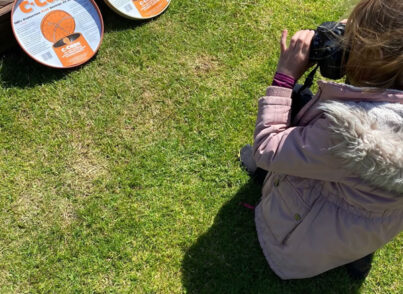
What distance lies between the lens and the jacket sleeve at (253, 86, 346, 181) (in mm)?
1321

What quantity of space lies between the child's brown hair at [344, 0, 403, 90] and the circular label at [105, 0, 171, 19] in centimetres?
213

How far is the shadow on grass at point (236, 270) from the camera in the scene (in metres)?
2.27

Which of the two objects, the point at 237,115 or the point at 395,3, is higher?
the point at 395,3

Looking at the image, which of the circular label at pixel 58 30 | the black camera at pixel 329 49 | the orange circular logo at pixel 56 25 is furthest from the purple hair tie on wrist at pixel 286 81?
the orange circular logo at pixel 56 25

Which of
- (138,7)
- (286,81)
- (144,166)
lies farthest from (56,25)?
(286,81)

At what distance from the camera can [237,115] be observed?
2.80m

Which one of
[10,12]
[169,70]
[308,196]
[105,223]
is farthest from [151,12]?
[308,196]

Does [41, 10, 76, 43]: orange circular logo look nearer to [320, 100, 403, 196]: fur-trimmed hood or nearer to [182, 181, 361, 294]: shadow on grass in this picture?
[182, 181, 361, 294]: shadow on grass

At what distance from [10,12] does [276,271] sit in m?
2.59

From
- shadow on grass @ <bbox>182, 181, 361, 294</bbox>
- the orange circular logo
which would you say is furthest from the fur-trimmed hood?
the orange circular logo

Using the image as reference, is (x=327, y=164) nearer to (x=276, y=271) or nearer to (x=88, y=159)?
(x=276, y=271)

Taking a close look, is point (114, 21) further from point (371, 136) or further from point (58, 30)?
point (371, 136)

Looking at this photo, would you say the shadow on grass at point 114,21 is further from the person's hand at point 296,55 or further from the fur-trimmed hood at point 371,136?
the fur-trimmed hood at point 371,136

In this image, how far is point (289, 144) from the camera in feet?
4.62
